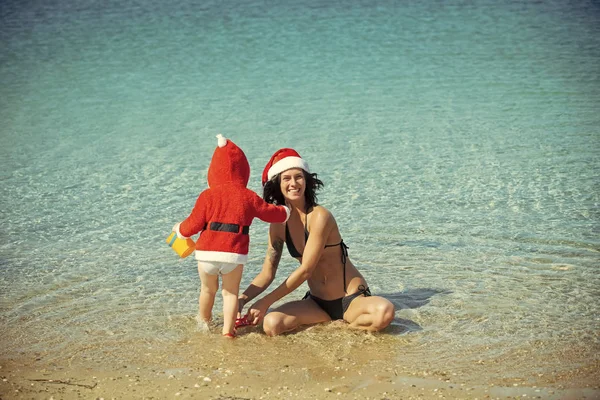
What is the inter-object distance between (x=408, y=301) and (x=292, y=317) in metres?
0.97

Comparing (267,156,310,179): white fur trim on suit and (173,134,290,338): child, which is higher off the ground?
(267,156,310,179): white fur trim on suit

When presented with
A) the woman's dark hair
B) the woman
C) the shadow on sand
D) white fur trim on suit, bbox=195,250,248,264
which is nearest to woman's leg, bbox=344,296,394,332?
the woman

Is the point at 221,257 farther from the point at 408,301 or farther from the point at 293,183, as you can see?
the point at 408,301

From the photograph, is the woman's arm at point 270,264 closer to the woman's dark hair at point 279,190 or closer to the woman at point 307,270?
the woman at point 307,270

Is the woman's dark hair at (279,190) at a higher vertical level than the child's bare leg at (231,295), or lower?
higher

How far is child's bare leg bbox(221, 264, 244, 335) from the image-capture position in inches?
184

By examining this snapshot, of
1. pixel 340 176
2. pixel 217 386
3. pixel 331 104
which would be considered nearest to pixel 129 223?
pixel 340 176

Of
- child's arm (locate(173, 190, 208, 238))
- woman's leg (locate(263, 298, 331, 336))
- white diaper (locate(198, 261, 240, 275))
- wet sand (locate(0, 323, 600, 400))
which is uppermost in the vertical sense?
child's arm (locate(173, 190, 208, 238))

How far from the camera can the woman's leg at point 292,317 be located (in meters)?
4.79

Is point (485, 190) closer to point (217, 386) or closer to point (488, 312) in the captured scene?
point (488, 312)

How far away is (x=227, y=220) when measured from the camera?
457cm

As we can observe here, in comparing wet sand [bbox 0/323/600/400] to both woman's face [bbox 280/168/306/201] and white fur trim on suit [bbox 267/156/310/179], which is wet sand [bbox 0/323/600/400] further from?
white fur trim on suit [bbox 267/156/310/179]

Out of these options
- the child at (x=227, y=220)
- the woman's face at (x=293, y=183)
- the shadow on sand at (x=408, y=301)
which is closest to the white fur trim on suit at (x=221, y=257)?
the child at (x=227, y=220)

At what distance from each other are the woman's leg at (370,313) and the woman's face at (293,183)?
2.49 ft
